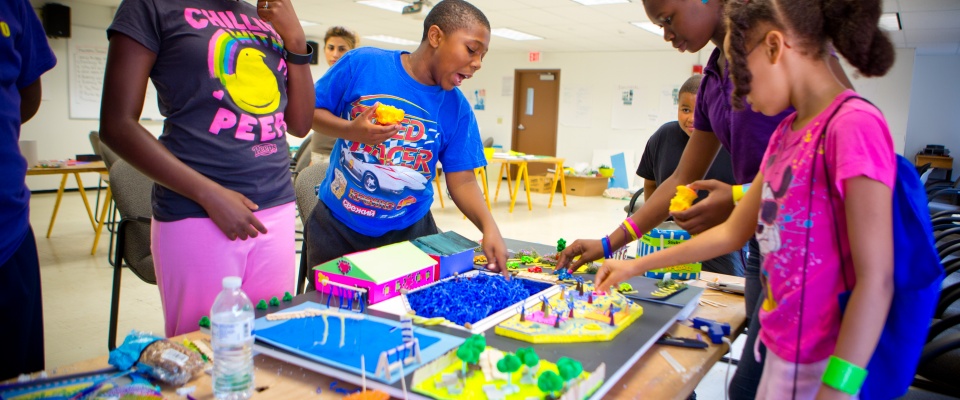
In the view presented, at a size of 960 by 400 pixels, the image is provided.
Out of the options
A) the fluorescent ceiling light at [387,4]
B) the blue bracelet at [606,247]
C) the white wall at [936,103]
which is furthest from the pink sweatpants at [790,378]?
the white wall at [936,103]

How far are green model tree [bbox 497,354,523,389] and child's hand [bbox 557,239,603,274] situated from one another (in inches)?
28.9

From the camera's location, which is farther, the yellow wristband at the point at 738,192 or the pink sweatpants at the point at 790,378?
the yellow wristband at the point at 738,192

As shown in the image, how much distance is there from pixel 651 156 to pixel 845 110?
89.1 inches

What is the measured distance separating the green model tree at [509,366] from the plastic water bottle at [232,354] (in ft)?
1.26

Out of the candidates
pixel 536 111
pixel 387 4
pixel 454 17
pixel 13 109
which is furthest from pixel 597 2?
pixel 13 109

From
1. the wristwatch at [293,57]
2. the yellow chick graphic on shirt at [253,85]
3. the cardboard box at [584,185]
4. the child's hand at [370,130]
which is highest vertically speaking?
the wristwatch at [293,57]

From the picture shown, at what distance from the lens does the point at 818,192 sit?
905 millimetres

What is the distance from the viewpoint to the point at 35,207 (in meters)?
6.73

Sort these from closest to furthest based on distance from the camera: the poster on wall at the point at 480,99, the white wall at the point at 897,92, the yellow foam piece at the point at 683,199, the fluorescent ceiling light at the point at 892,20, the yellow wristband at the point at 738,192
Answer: the yellow wristband at the point at 738,192, the yellow foam piece at the point at 683,199, the fluorescent ceiling light at the point at 892,20, the white wall at the point at 897,92, the poster on wall at the point at 480,99

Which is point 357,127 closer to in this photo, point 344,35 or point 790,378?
point 790,378

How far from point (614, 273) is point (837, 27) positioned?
0.56m

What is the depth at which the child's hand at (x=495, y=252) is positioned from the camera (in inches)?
64.1

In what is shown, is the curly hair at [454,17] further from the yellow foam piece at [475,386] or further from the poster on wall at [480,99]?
the poster on wall at [480,99]

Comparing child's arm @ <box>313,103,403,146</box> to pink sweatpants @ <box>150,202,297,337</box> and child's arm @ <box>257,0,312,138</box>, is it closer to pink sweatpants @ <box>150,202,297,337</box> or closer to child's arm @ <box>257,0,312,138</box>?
child's arm @ <box>257,0,312,138</box>
